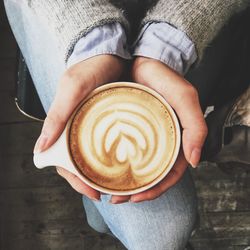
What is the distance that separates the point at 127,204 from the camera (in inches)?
38.4

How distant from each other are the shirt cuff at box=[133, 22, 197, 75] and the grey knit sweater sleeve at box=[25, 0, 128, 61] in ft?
0.18

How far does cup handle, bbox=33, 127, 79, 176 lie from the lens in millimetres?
780

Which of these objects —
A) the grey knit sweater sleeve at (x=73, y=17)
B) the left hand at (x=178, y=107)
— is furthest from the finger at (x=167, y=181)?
the grey knit sweater sleeve at (x=73, y=17)

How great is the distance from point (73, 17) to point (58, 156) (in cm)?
25

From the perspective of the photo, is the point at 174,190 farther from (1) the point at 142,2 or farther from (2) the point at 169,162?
(1) the point at 142,2

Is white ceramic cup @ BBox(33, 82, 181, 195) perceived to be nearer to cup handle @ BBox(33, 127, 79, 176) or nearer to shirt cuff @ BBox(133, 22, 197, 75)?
Answer: cup handle @ BBox(33, 127, 79, 176)

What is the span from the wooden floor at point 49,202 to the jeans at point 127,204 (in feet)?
1.46

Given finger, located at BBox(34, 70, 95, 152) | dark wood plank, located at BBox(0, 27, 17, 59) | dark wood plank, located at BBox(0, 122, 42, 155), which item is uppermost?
finger, located at BBox(34, 70, 95, 152)

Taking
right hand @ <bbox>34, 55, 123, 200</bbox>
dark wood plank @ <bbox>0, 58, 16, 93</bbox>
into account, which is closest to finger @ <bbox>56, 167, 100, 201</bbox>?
right hand @ <bbox>34, 55, 123, 200</bbox>

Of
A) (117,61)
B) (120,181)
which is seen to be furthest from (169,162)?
(117,61)

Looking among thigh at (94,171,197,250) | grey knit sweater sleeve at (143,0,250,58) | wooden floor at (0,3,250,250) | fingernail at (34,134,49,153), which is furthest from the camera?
wooden floor at (0,3,250,250)

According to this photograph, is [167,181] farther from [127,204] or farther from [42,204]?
[42,204]

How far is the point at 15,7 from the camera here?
101cm

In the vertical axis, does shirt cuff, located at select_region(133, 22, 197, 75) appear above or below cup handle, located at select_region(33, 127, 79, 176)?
above
